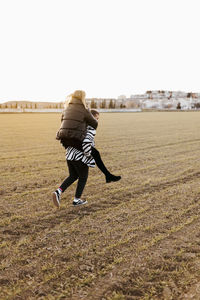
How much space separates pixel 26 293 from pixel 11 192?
151 inches

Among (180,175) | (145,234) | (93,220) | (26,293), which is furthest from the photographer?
(180,175)

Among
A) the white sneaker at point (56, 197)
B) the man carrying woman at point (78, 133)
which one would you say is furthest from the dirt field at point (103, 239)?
the man carrying woman at point (78, 133)

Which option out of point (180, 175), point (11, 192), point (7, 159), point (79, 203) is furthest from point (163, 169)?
point (7, 159)

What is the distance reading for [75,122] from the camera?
16.4 feet

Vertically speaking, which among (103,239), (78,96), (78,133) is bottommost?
(103,239)

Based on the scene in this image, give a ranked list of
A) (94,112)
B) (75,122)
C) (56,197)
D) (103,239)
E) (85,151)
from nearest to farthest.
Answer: (103,239) → (75,122) → (85,151) → (56,197) → (94,112)

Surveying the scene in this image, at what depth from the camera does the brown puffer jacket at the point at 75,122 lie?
4992 mm

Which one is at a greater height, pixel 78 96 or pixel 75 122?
pixel 78 96

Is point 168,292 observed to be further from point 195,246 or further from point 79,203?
point 79,203

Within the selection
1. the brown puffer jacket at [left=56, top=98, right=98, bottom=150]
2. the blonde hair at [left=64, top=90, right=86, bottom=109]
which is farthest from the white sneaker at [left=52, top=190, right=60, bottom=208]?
the blonde hair at [left=64, top=90, right=86, bottom=109]

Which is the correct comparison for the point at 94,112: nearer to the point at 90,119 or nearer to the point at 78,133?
the point at 90,119

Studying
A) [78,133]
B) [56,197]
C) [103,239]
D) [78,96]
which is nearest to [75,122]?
[78,133]

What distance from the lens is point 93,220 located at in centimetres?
497

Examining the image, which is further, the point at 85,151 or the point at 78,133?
the point at 85,151
